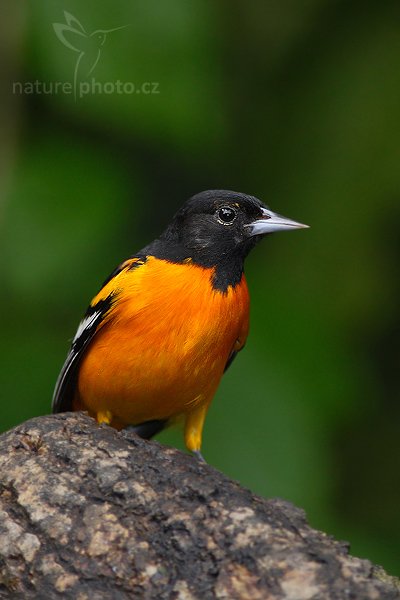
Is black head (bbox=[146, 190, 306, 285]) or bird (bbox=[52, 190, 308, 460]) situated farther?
black head (bbox=[146, 190, 306, 285])

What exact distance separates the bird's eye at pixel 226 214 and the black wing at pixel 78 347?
0.79m

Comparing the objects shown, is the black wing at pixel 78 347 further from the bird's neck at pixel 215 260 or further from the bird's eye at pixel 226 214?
the bird's eye at pixel 226 214

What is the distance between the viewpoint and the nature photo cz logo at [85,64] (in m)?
5.03

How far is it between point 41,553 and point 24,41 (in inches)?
119

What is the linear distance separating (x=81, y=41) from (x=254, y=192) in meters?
2.09

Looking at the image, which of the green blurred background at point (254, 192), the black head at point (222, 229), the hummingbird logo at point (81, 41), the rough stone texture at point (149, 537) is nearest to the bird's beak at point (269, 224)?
the black head at point (222, 229)

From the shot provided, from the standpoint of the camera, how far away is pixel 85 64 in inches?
201

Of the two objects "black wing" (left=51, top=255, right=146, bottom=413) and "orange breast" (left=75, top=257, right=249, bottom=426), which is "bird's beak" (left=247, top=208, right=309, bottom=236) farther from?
"black wing" (left=51, top=255, right=146, bottom=413)

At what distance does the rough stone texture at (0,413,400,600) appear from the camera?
3.01 meters

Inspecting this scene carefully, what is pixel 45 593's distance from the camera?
3.21 m

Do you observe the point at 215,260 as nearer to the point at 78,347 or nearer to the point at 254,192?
the point at 78,347

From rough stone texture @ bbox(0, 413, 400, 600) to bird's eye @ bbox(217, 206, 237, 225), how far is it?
76.8 inches

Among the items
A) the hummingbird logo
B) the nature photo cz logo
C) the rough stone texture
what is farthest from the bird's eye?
the rough stone texture

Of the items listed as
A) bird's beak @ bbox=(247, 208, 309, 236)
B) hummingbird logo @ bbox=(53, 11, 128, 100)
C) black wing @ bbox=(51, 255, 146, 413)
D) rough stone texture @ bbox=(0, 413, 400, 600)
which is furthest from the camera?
bird's beak @ bbox=(247, 208, 309, 236)
